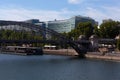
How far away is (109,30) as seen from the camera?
83562 mm

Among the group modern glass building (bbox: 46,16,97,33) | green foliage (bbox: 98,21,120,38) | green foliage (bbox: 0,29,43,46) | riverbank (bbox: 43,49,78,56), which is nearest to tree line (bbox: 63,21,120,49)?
green foliage (bbox: 98,21,120,38)

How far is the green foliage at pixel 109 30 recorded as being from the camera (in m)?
83.4

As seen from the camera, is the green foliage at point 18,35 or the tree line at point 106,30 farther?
the tree line at point 106,30

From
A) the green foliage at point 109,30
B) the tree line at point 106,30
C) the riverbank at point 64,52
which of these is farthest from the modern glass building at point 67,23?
the riverbank at point 64,52

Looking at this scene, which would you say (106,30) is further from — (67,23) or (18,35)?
(67,23)

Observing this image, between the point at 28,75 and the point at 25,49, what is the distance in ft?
136

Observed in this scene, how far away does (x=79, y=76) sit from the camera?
36719 millimetres

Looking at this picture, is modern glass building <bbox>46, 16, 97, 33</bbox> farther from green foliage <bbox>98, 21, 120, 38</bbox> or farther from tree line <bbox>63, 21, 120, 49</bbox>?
green foliage <bbox>98, 21, 120, 38</bbox>

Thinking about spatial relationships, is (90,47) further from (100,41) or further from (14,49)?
(14,49)

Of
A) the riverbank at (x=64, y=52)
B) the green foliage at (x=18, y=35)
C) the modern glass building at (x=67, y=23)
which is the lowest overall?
the riverbank at (x=64, y=52)

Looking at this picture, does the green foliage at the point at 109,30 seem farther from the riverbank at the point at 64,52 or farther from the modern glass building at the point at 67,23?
the modern glass building at the point at 67,23

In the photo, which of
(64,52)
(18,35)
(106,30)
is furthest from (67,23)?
(64,52)

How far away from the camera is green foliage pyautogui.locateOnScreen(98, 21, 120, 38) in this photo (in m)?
83.4

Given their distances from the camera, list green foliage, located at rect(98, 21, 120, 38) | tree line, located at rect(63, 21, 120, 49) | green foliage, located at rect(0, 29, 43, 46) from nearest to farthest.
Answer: green foliage, located at rect(0, 29, 43, 46), green foliage, located at rect(98, 21, 120, 38), tree line, located at rect(63, 21, 120, 49)
